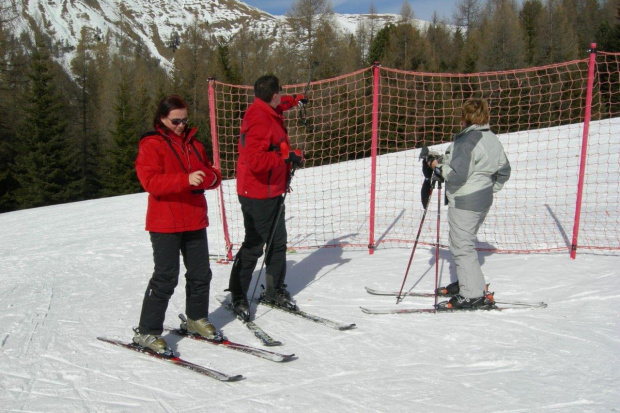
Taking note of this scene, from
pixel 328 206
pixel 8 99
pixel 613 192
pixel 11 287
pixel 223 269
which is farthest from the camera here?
pixel 8 99

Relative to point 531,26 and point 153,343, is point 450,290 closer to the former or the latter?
point 153,343

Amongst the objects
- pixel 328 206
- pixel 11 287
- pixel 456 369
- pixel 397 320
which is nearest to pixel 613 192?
pixel 328 206

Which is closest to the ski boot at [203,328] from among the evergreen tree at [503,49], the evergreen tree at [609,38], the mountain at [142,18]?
the evergreen tree at [503,49]

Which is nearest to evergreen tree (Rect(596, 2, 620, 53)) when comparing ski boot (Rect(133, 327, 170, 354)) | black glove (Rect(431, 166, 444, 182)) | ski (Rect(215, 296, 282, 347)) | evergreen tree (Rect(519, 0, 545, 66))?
evergreen tree (Rect(519, 0, 545, 66))

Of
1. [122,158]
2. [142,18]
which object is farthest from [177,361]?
[142,18]

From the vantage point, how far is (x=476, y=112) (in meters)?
4.15

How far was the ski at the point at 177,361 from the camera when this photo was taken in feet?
10.6

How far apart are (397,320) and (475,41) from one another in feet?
153

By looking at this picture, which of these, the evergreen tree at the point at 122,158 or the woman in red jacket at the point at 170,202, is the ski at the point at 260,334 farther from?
the evergreen tree at the point at 122,158

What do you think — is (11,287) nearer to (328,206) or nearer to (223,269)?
(223,269)

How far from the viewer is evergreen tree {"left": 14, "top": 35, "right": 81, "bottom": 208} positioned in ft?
99.5

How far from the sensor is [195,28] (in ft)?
151

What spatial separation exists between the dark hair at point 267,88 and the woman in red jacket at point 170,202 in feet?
2.74

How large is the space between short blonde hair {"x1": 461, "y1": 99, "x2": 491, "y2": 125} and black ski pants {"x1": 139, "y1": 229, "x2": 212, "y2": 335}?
2.31m
